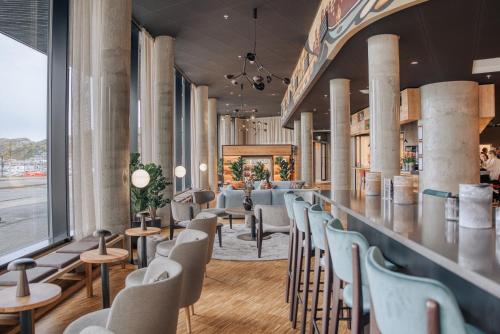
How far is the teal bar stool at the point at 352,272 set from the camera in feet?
5.22

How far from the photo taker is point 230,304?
3.74 meters

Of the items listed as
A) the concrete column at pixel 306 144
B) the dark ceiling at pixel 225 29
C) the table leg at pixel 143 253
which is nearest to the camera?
the table leg at pixel 143 253

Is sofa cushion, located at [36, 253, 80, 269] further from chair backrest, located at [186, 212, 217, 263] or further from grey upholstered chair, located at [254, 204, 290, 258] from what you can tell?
grey upholstered chair, located at [254, 204, 290, 258]

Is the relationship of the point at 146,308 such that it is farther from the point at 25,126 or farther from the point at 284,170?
the point at 284,170

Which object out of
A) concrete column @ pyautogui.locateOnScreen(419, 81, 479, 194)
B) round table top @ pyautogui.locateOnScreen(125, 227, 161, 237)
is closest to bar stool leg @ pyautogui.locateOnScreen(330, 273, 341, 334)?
round table top @ pyautogui.locateOnScreen(125, 227, 161, 237)

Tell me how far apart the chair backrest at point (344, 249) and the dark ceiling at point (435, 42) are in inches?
133

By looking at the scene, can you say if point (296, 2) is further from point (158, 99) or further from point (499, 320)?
point (499, 320)

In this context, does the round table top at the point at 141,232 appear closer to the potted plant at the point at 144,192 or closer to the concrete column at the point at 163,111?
the potted plant at the point at 144,192

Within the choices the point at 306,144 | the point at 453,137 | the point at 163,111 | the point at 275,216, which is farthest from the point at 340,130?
the point at 306,144

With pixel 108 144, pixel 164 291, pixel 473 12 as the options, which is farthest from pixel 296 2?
pixel 164 291

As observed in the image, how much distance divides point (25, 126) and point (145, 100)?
12.3 ft

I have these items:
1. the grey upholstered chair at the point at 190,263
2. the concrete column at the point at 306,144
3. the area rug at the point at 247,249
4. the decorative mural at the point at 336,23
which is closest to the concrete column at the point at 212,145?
the concrete column at the point at 306,144

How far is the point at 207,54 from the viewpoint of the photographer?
977cm

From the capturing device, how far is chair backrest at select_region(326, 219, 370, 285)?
1745mm
